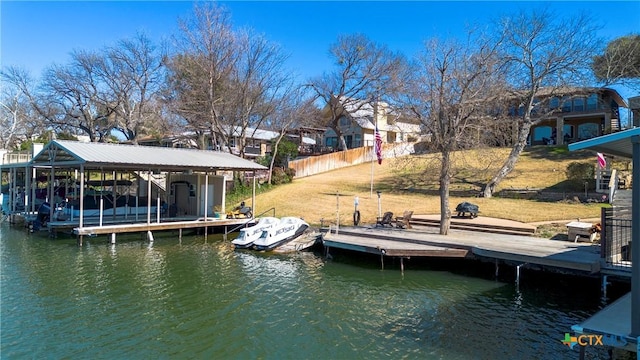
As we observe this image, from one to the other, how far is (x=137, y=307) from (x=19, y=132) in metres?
55.1

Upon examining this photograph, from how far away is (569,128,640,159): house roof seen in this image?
7.22 metres

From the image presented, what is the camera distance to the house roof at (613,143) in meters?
7.22

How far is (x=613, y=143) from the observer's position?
27.6 feet

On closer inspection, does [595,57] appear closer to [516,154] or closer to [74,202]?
[516,154]

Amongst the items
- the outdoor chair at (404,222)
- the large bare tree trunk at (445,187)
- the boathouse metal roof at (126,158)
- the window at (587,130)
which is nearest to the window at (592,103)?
the window at (587,130)

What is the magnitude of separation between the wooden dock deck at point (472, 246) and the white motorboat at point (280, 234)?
5.68ft

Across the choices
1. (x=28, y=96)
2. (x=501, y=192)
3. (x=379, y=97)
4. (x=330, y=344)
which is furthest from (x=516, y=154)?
(x=28, y=96)

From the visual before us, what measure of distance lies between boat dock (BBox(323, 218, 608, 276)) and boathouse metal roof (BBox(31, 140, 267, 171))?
29.1ft

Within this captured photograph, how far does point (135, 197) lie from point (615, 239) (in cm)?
2470

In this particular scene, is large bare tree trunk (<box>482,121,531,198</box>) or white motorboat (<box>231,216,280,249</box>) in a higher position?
large bare tree trunk (<box>482,121,531,198</box>)

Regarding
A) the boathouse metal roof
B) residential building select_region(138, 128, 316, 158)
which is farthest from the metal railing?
residential building select_region(138, 128, 316, 158)

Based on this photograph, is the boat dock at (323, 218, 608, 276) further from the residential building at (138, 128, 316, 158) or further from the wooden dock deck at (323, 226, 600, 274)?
the residential building at (138, 128, 316, 158)

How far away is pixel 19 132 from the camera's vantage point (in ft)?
177

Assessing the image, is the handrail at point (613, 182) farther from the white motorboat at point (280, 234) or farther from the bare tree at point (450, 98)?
the white motorboat at point (280, 234)
